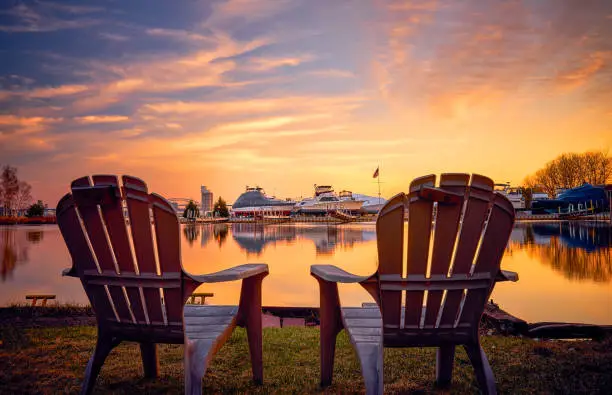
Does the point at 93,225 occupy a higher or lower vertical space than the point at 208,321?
higher

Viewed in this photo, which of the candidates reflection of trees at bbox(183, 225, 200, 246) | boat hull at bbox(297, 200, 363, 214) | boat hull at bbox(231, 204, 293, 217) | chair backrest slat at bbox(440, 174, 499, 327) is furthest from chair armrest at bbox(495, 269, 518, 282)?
boat hull at bbox(231, 204, 293, 217)

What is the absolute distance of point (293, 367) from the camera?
303 cm

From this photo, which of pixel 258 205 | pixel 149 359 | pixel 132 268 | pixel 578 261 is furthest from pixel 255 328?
pixel 258 205

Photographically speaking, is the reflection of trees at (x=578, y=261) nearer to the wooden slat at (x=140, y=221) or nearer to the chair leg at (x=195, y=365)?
the chair leg at (x=195, y=365)

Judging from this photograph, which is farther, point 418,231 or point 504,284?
point 504,284

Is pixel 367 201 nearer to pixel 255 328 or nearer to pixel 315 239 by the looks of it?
pixel 315 239

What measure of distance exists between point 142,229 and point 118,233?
14 centimetres

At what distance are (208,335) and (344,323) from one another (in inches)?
30.3

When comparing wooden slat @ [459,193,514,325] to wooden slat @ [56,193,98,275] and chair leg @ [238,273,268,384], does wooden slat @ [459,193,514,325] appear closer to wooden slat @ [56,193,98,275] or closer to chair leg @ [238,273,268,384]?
chair leg @ [238,273,268,384]

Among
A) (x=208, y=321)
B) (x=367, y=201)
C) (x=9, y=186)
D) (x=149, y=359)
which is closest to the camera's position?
(x=208, y=321)

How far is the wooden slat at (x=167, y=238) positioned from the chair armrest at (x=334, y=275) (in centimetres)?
73

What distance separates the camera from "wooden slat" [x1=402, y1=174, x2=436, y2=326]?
192cm

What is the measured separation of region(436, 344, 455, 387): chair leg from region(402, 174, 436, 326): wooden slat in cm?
82

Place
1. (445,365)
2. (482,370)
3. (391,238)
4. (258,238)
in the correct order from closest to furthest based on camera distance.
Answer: (391,238), (482,370), (445,365), (258,238)
